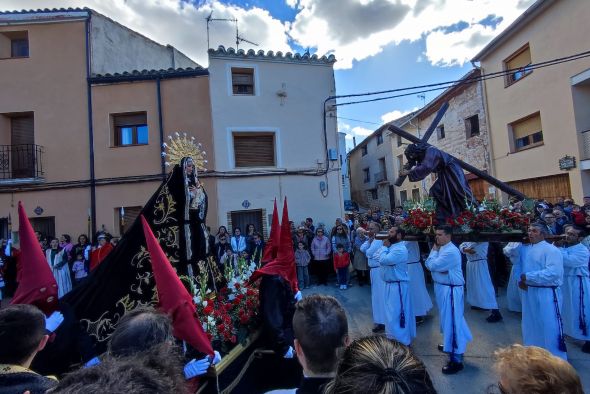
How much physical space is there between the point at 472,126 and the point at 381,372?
19478 millimetres

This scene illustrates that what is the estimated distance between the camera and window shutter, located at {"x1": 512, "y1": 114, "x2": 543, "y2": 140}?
14.2 metres

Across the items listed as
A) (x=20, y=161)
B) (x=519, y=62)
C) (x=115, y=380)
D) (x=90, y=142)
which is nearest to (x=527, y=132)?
(x=519, y=62)

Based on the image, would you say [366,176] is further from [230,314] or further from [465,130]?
[230,314]

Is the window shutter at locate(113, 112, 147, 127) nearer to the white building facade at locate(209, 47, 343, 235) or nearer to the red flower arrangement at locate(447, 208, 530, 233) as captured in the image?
the white building facade at locate(209, 47, 343, 235)

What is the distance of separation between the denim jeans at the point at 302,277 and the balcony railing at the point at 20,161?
939cm

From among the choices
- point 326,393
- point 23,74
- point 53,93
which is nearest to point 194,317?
point 326,393

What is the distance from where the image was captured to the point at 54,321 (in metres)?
2.74

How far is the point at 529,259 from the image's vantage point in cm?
476

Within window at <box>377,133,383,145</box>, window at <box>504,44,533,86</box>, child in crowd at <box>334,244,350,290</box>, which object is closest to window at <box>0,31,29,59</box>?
child in crowd at <box>334,244,350,290</box>

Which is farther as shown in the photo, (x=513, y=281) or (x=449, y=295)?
(x=513, y=281)

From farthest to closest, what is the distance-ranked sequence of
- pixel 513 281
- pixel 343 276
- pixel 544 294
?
pixel 343 276 → pixel 513 281 → pixel 544 294

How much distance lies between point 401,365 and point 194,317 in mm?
1722

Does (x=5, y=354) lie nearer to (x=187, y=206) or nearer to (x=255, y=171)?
(x=187, y=206)

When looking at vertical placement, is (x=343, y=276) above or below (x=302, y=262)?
below
